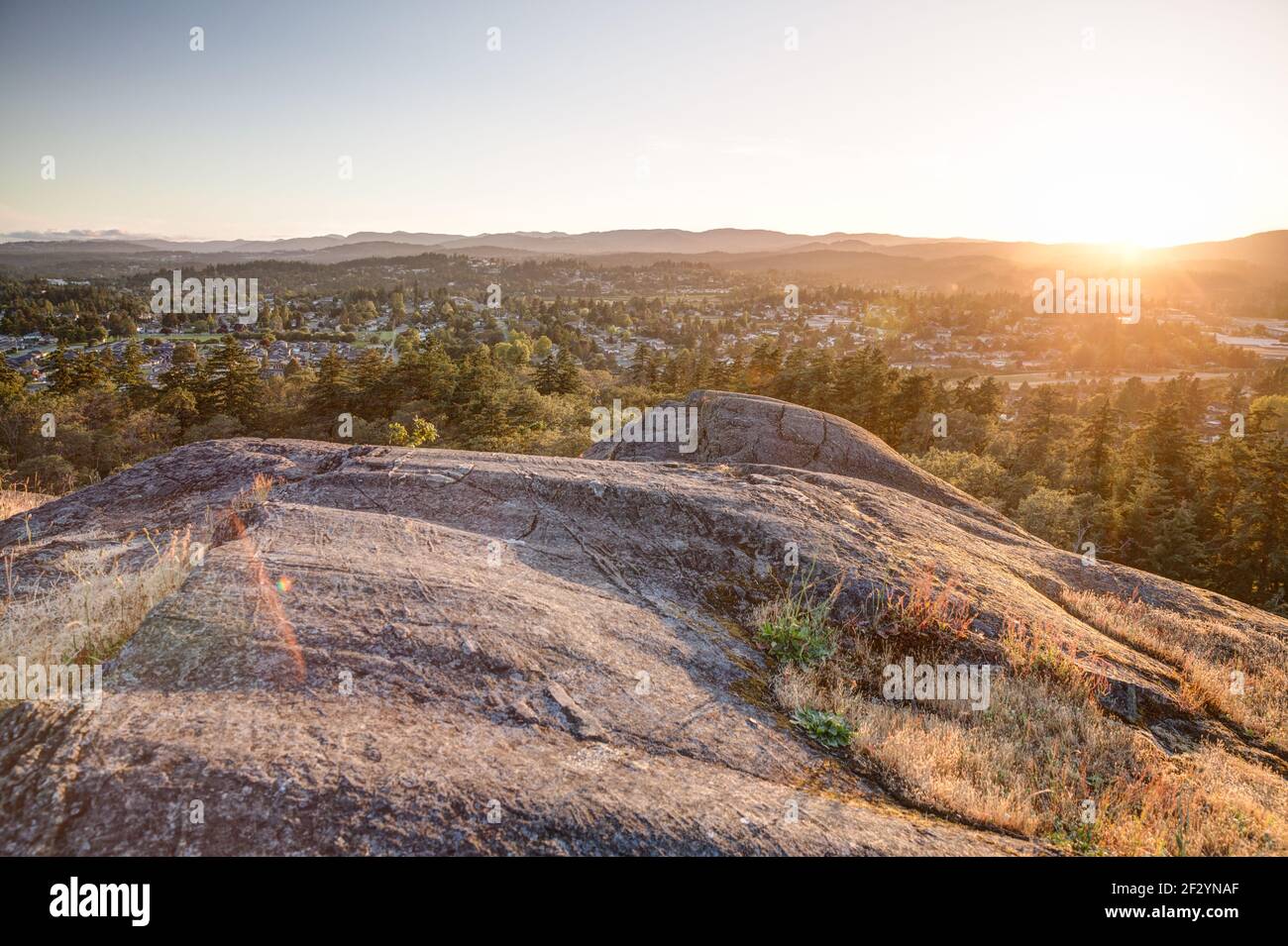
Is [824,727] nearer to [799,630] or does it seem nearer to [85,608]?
[799,630]

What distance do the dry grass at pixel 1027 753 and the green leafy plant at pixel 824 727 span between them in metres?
0.10

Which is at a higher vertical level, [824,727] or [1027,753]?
[824,727]

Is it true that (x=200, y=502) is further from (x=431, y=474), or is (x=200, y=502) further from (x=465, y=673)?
(x=465, y=673)

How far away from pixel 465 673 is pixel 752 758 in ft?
8.46

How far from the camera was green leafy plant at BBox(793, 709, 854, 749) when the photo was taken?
18.5 feet

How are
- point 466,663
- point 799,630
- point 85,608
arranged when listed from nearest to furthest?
point 466,663 → point 85,608 → point 799,630

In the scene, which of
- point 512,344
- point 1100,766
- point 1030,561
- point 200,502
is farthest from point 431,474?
point 512,344

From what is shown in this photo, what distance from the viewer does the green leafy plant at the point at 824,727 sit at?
564 centimetres

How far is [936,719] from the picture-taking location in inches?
250

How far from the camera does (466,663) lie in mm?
5320

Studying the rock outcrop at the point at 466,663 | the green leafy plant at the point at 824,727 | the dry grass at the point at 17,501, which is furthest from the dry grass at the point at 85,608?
the dry grass at the point at 17,501

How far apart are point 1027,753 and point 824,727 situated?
218 centimetres

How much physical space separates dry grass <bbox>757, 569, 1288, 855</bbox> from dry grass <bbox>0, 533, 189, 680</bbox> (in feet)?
20.1

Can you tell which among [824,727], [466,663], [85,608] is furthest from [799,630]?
[85,608]
